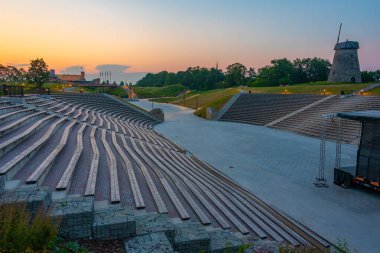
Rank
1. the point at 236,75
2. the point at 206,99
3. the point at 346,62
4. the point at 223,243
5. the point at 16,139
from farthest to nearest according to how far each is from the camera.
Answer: the point at 236,75
the point at 206,99
the point at 346,62
the point at 16,139
the point at 223,243

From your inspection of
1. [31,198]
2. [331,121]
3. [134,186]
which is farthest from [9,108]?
[331,121]

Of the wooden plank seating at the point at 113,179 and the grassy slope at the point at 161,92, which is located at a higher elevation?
the grassy slope at the point at 161,92

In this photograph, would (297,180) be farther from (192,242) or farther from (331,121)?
(331,121)

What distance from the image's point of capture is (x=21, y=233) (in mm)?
4328

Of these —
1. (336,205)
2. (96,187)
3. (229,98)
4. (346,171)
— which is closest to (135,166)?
(96,187)

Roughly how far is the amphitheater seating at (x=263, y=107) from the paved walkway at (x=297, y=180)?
10.3m

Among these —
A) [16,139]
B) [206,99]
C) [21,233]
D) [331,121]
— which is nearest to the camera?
[21,233]

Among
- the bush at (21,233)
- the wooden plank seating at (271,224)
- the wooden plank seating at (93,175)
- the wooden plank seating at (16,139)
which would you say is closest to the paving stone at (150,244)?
the bush at (21,233)

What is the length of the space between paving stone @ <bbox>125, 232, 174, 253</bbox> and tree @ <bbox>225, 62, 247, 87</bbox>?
3942 inches

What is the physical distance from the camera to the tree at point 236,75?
343 ft

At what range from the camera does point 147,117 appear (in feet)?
127

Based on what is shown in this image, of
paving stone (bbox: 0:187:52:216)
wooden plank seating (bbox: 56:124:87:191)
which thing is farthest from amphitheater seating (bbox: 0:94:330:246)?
paving stone (bbox: 0:187:52:216)

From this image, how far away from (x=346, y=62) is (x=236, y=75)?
Result: 52218mm

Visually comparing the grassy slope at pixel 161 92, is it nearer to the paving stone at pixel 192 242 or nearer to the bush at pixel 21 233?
the paving stone at pixel 192 242
